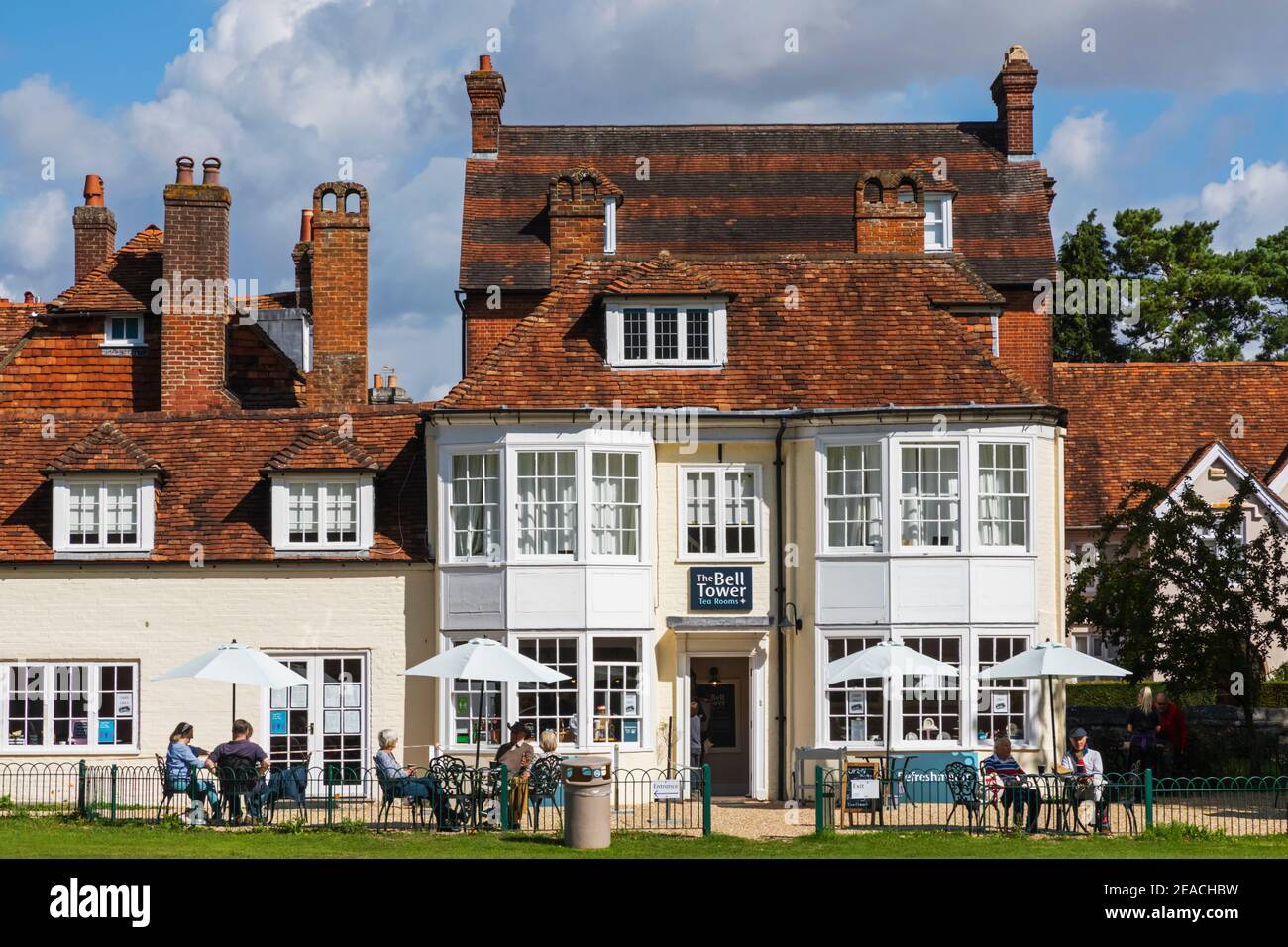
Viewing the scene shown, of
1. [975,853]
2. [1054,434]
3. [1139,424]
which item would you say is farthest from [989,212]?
[975,853]

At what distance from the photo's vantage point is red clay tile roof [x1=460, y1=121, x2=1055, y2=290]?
1932 inches

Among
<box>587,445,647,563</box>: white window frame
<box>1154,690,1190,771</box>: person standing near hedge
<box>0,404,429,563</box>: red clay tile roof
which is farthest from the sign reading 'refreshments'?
<box>1154,690,1190,771</box>: person standing near hedge

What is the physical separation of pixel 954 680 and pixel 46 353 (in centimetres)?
1977

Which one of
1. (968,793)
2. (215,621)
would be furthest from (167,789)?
(968,793)

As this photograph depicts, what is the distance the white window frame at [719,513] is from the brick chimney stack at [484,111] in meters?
22.4

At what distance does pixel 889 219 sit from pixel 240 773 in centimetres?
1670

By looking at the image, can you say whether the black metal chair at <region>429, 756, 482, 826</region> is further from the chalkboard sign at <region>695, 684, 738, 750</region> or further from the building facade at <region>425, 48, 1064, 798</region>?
the chalkboard sign at <region>695, 684, 738, 750</region>

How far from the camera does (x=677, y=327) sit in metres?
32.6

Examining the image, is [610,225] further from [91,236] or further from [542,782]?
[542,782]

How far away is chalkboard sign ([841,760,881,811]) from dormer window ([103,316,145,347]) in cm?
1859

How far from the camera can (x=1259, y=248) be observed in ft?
220

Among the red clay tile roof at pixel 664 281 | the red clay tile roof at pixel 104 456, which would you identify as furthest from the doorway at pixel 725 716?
the red clay tile roof at pixel 104 456

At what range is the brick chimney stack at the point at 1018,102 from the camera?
167ft

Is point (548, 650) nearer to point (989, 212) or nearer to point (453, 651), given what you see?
point (453, 651)
